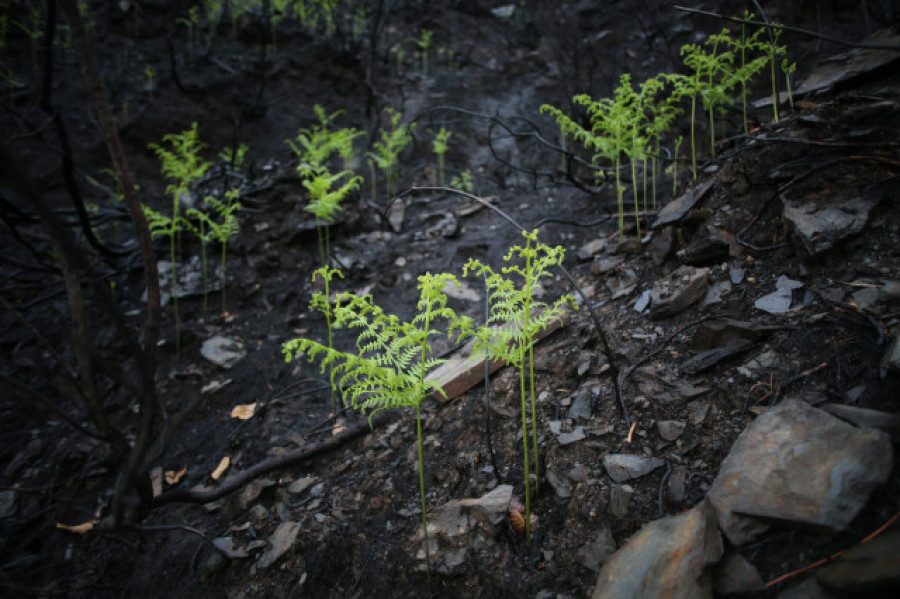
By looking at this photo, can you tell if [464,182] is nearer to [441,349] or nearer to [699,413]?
[441,349]

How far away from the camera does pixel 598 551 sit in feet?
5.76

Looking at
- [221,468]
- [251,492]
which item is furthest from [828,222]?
[221,468]

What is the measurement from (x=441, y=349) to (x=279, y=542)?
189 centimetres

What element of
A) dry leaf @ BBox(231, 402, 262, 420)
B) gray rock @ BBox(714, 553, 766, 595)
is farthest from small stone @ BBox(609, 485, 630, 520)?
dry leaf @ BBox(231, 402, 262, 420)

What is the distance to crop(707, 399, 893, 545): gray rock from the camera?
132cm

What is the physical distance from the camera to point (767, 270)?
8.14 ft

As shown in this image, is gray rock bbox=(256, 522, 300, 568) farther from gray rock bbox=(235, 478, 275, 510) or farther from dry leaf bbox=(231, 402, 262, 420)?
dry leaf bbox=(231, 402, 262, 420)

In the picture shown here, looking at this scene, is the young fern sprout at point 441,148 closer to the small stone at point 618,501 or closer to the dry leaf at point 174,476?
the dry leaf at point 174,476

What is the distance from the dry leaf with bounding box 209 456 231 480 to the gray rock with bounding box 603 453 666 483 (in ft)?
9.49

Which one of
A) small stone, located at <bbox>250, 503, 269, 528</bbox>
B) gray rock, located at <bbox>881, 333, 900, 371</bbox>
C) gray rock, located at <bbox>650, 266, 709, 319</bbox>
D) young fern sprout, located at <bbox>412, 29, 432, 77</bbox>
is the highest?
young fern sprout, located at <bbox>412, 29, 432, 77</bbox>

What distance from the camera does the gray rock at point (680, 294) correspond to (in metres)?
2.62

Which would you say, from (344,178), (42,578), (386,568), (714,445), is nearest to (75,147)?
(344,178)

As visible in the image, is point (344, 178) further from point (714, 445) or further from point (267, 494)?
point (714, 445)

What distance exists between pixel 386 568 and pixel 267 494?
117cm
